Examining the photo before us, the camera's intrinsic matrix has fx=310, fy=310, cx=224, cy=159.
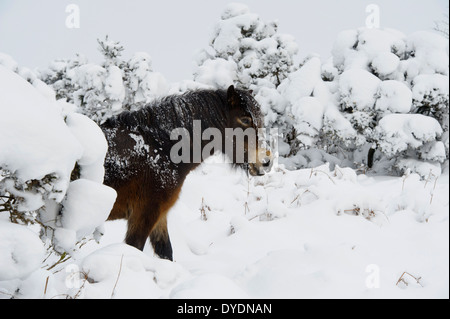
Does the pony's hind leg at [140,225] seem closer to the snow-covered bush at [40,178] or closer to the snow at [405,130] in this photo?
the snow-covered bush at [40,178]

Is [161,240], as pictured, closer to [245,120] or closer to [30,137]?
[245,120]

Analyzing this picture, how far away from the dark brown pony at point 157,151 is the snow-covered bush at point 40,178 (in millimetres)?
1253

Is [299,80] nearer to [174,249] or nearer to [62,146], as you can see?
[174,249]

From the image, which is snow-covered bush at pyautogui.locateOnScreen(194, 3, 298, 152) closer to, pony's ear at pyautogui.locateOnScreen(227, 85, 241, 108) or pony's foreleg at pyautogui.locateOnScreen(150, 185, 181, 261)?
pony's ear at pyautogui.locateOnScreen(227, 85, 241, 108)

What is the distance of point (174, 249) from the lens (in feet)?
11.5

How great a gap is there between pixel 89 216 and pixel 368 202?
3420 millimetres

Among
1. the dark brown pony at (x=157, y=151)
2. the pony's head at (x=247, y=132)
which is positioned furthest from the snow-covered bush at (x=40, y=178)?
the pony's head at (x=247, y=132)

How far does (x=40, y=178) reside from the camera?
126 centimetres

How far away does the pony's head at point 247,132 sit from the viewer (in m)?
3.25

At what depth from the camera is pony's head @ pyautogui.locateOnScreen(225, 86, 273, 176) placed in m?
3.25

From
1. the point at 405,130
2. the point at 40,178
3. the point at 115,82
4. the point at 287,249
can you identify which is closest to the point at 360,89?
the point at 405,130

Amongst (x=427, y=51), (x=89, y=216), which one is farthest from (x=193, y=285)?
(x=427, y=51)

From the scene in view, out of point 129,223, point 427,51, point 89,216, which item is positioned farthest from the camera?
point 427,51

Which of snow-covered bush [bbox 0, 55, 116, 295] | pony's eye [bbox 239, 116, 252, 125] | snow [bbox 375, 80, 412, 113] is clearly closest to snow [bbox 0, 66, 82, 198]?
snow-covered bush [bbox 0, 55, 116, 295]
